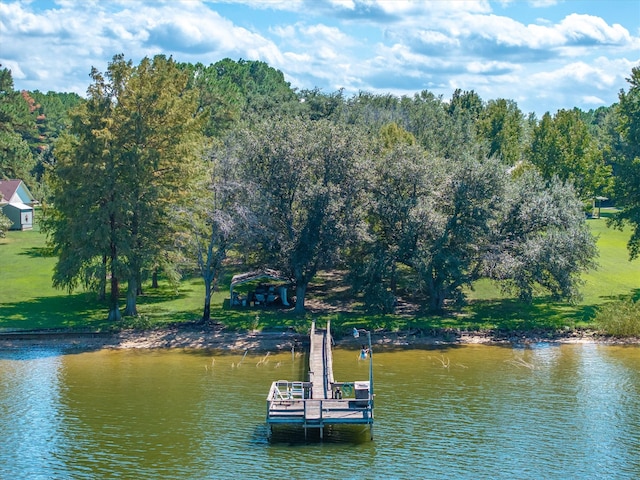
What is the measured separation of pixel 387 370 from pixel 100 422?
14631 millimetres

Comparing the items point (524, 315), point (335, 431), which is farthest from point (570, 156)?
point (335, 431)

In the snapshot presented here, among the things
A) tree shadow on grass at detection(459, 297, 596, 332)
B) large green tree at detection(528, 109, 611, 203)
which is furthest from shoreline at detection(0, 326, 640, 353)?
large green tree at detection(528, 109, 611, 203)

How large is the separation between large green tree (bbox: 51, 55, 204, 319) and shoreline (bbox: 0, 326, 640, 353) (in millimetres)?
3698

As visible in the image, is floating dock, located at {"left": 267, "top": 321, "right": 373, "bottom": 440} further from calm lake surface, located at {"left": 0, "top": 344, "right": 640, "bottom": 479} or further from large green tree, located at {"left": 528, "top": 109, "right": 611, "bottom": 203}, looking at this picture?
large green tree, located at {"left": 528, "top": 109, "right": 611, "bottom": 203}

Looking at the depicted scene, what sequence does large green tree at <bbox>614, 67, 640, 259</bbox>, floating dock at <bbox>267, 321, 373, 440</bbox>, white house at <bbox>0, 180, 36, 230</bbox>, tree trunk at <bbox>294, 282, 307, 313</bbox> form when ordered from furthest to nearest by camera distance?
white house at <bbox>0, 180, 36, 230</bbox>
large green tree at <bbox>614, 67, 640, 259</bbox>
tree trunk at <bbox>294, 282, 307, 313</bbox>
floating dock at <bbox>267, 321, 373, 440</bbox>

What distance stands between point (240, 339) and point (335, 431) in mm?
15697

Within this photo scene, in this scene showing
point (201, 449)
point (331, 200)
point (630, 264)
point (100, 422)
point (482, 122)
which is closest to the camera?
point (201, 449)

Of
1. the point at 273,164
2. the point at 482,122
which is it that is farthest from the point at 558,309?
the point at 482,122

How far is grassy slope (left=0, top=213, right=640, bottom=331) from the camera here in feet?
159

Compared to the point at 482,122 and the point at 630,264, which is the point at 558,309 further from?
the point at 482,122

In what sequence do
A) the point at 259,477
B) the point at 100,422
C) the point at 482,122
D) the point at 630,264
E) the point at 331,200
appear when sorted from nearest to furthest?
the point at 259,477 < the point at 100,422 < the point at 331,200 < the point at 630,264 < the point at 482,122

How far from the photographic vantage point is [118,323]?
4825cm

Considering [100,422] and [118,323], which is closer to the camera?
[100,422]

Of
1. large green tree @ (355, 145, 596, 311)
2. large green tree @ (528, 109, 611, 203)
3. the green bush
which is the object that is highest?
large green tree @ (528, 109, 611, 203)
